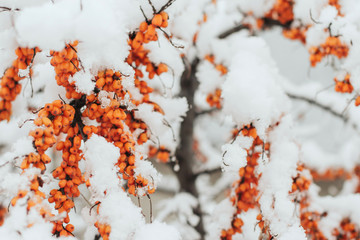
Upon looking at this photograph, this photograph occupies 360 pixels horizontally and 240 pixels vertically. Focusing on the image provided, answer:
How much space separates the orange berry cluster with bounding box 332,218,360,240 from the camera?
167 centimetres

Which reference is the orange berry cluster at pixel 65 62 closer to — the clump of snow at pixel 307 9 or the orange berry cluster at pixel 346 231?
the clump of snow at pixel 307 9

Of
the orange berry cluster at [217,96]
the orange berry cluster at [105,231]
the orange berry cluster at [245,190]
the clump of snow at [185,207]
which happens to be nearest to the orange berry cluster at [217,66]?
the orange berry cluster at [217,96]

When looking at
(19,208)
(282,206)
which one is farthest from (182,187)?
(19,208)

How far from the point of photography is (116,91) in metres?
1.12

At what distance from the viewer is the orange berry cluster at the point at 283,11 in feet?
6.44

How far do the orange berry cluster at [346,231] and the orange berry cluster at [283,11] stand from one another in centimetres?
111

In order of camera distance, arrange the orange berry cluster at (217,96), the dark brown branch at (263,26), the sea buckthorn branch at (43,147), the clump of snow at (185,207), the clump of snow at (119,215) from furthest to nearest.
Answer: the clump of snow at (185,207), the dark brown branch at (263,26), the orange berry cluster at (217,96), the clump of snow at (119,215), the sea buckthorn branch at (43,147)

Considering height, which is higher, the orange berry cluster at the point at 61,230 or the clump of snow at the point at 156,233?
the orange berry cluster at the point at 61,230

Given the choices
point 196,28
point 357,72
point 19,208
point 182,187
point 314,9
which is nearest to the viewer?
point 19,208

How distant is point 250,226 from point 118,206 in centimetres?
88

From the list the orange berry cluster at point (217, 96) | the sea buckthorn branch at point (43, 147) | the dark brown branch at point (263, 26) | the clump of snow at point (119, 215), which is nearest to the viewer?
the sea buckthorn branch at point (43, 147)

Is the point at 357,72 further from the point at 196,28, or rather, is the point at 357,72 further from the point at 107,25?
the point at 107,25

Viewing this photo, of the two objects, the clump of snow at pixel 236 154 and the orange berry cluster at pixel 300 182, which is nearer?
the clump of snow at pixel 236 154

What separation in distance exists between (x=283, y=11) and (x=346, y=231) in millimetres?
1198
